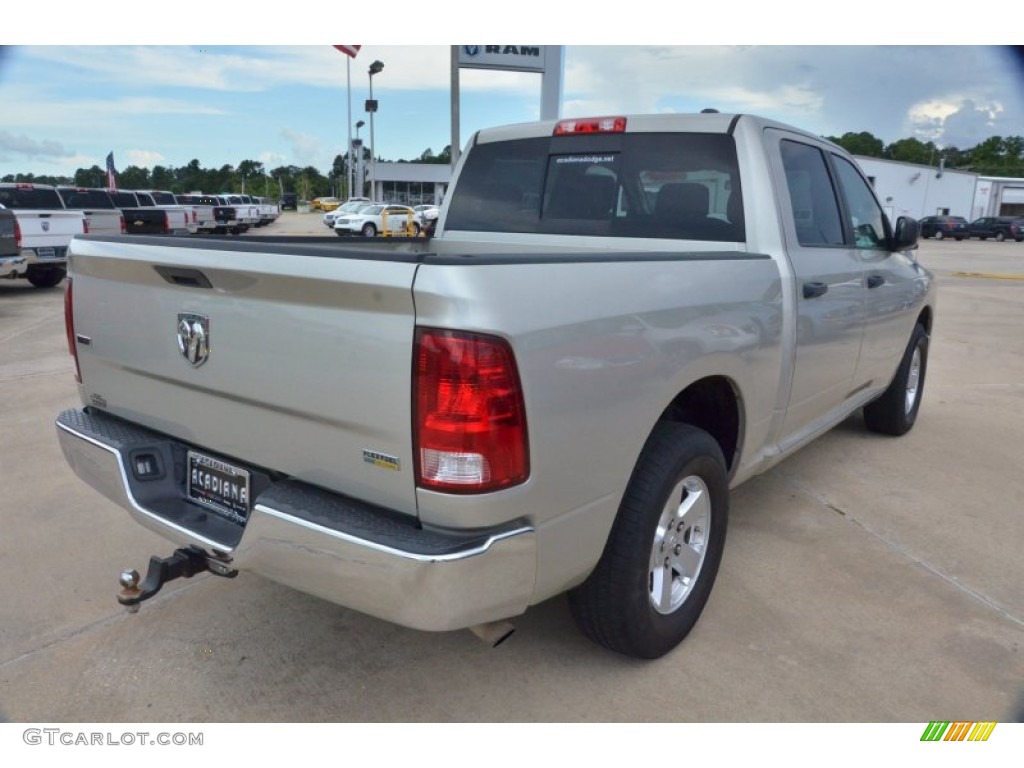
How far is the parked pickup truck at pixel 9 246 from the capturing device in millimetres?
11227

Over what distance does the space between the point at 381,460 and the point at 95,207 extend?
18174 mm

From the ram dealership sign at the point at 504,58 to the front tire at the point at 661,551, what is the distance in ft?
42.7

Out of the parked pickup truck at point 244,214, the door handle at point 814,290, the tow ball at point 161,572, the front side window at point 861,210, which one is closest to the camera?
the tow ball at point 161,572

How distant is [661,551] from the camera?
→ 105 inches

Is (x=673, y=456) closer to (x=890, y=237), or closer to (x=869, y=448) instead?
(x=890, y=237)

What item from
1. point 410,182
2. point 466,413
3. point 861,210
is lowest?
point 466,413

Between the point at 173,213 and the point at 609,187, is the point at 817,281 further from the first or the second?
the point at 173,213

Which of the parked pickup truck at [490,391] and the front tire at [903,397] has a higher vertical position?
the parked pickup truck at [490,391]

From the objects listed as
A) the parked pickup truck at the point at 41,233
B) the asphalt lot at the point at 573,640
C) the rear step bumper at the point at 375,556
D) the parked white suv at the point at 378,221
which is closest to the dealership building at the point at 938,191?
the parked white suv at the point at 378,221

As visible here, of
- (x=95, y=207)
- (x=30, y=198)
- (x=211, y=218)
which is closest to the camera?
(x=30, y=198)

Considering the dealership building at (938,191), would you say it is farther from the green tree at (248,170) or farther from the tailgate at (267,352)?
the green tree at (248,170)

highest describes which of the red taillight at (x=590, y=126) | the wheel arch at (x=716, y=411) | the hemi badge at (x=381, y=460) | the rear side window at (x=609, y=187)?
the red taillight at (x=590, y=126)

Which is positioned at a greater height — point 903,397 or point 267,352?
point 267,352

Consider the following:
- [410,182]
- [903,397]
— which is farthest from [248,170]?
[903,397]
